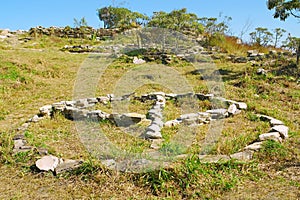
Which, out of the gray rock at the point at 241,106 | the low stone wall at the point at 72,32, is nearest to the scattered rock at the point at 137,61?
the gray rock at the point at 241,106

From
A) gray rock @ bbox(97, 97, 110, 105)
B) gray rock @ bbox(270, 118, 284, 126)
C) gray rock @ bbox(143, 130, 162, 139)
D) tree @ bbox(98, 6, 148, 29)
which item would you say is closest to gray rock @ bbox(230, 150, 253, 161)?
gray rock @ bbox(143, 130, 162, 139)

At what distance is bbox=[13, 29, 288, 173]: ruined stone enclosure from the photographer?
125 inches

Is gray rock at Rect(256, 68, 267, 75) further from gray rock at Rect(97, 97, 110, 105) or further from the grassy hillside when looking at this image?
gray rock at Rect(97, 97, 110, 105)

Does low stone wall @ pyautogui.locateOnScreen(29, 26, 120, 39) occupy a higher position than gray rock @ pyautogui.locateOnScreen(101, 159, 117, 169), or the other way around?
low stone wall @ pyautogui.locateOnScreen(29, 26, 120, 39)

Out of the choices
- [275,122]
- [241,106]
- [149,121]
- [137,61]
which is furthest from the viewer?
[137,61]

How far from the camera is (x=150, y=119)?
491cm

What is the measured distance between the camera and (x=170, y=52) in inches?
452

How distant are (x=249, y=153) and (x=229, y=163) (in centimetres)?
41

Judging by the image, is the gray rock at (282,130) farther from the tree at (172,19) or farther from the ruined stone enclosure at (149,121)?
the tree at (172,19)

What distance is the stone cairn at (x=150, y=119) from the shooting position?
315 cm

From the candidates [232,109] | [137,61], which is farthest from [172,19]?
[232,109]

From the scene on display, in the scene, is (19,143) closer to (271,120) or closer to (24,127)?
(24,127)

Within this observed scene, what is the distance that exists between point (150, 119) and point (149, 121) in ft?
0.40

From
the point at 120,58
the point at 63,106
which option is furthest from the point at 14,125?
the point at 120,58
